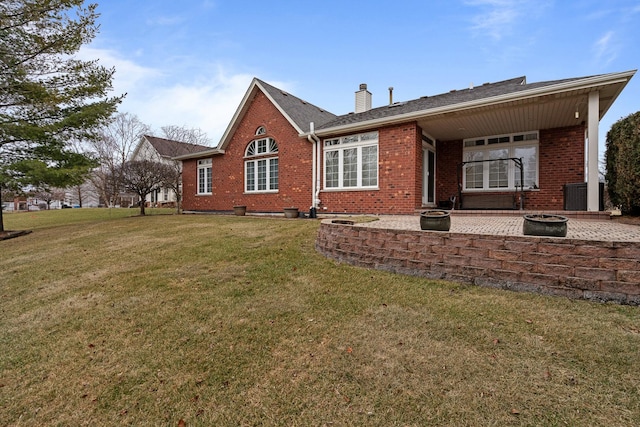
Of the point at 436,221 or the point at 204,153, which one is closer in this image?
the point at 436,221

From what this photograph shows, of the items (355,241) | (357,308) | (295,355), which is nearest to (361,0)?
(355,241)

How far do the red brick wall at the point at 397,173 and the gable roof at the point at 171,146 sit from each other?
23345mm

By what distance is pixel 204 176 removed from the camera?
1557cm

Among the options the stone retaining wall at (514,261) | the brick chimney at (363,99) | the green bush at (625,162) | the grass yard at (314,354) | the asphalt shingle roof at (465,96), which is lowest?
the grass yard at (314,354)

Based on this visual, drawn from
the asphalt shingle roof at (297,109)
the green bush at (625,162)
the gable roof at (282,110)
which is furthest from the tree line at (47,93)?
the green bush at (625,162)

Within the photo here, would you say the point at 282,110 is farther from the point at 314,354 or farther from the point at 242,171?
the point at 314,354

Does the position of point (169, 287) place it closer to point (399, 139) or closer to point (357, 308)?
point (357, 308)

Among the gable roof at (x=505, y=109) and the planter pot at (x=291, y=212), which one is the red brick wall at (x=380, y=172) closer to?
the gable roof at (x=505, y=109)

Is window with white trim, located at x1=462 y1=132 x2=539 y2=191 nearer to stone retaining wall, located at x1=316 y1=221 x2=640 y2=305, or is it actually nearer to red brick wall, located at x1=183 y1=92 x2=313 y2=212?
red brick wall, located at x1=183 y1=92 x2=313 y2=212

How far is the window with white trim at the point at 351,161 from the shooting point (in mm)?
10062

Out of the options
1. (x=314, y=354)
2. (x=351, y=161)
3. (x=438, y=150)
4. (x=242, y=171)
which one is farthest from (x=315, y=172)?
(x=314, y=354)

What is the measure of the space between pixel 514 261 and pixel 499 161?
26.4ft

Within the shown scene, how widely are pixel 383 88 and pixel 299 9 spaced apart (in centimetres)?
689

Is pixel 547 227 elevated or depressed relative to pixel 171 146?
depressed
